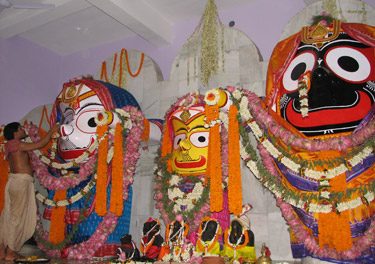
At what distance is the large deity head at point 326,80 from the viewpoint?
332 centimetres

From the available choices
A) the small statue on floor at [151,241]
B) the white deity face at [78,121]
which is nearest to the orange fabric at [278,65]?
the small statue on floor at [151,241]

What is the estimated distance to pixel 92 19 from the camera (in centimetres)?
592

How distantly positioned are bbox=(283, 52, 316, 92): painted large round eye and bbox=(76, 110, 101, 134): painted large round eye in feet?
7.15

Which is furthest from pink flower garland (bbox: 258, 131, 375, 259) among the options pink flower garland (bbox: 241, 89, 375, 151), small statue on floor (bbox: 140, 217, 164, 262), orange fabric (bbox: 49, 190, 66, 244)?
orange fabric (bbox: 49, 190, 66, 244)

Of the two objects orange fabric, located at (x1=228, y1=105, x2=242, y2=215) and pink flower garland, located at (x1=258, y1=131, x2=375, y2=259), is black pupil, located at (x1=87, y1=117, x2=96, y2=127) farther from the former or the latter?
pink flower garland, located at (x1=258, y1=131, x2=375, y2=259)

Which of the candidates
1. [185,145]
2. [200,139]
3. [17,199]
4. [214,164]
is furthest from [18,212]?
[214,164]

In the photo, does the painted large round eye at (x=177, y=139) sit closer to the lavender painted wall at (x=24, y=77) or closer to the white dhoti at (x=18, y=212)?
the white dhoti at (x=18, y=212)

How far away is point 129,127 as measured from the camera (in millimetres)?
4516

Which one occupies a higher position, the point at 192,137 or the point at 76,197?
the point at 192,137

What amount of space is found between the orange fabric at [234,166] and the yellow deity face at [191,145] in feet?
1.05

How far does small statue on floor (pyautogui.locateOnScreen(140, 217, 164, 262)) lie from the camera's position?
3.83 m

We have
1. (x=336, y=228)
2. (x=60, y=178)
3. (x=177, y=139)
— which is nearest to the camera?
(x=336, y=228)

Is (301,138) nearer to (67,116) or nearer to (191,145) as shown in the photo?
(191,145)

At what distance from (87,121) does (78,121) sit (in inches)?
4.2
